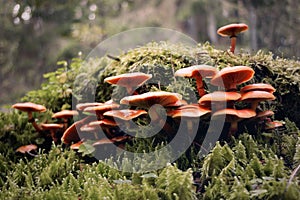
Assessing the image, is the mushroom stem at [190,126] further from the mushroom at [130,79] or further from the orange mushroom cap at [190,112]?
the mushroom at [130,79]

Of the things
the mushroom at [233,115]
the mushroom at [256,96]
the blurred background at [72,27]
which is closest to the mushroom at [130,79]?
the mushroom at [233,115]

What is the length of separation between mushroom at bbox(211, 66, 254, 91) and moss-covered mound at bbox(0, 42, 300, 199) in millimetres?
296

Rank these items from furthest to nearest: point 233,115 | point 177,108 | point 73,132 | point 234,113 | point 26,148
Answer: point 26,148, point 73,132, point 177,108, point 233,115, point 234,113

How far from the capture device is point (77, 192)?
1980 millimetres

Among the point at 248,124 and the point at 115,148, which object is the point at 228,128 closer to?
the point at 248,124

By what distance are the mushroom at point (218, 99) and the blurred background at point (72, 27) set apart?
Answer: 6.51m

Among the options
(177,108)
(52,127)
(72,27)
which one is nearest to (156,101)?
(177,108)

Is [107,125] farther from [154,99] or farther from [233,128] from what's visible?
[233,128]

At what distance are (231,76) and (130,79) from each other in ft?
2.48

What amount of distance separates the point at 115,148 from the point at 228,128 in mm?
944

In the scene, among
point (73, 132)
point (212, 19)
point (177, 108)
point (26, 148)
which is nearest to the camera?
point (177, 108)

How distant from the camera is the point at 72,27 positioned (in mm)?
10461

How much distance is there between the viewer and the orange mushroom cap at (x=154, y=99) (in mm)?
1921

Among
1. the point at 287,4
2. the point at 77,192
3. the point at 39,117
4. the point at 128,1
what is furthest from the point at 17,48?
the point at 77,192
